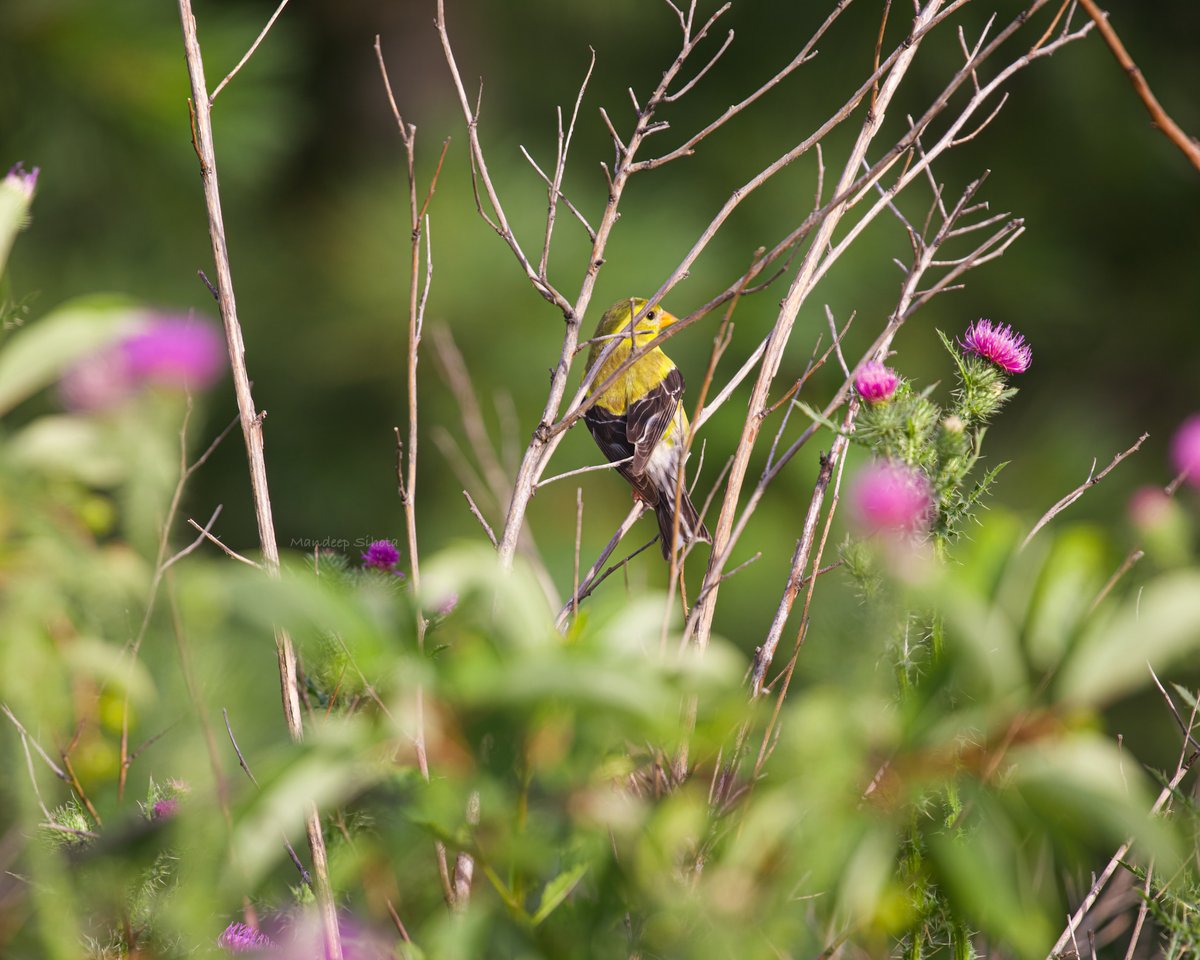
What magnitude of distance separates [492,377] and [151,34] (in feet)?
6.22

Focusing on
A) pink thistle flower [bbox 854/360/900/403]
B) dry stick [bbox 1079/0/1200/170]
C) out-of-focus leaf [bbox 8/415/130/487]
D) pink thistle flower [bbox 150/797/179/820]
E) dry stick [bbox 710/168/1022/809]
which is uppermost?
dry stick [bbox 1079/0/1200/170]

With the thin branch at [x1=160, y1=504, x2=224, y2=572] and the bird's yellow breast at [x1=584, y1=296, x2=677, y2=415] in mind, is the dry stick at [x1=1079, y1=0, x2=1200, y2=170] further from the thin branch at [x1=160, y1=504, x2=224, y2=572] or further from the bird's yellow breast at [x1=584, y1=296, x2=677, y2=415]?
the bird's yellow breast at [x1=584, y1=296, x2=677, y2=415]

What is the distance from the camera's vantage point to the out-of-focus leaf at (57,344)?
1.93 ft

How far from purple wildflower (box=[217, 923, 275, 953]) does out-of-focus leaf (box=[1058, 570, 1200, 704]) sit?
1.84 ft

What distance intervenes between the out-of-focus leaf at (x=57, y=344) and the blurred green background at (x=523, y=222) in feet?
12.6

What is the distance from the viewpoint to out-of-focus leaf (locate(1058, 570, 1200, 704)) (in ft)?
1.69

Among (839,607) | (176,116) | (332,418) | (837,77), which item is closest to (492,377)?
(332,418)

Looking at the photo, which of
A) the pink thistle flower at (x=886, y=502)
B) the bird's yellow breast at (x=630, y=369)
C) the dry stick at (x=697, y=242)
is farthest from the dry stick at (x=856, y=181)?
the bird's yellow breast at (x=630, y=369)

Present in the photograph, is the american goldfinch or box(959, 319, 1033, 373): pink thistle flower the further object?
the american goldfinch

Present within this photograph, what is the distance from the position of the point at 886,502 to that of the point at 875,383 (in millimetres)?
364

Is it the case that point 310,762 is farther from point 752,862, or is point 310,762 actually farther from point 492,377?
point 492,377

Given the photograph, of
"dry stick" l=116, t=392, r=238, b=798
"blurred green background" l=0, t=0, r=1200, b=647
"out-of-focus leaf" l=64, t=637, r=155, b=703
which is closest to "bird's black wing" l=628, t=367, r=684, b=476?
"blurred green background" l=0, t=0, r=1200, b=647

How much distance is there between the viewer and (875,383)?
103 centimetres

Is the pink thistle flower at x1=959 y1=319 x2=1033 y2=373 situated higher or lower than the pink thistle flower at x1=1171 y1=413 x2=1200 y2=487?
lower
